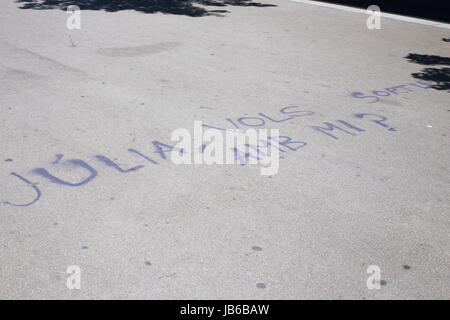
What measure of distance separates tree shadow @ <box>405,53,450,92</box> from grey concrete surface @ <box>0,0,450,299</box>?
0.10 m

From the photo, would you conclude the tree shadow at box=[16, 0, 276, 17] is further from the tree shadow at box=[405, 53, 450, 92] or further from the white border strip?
the tree shadow at box=[405, 53, 450, 92]

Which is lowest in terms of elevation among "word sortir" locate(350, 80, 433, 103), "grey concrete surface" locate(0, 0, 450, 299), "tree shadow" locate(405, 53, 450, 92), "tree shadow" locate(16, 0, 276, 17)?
"grey concrete surface" locate(0, 0, 450, 299)

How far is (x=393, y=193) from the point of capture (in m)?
4.48

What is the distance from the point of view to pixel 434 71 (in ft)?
28.9

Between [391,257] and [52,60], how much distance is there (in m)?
6.88

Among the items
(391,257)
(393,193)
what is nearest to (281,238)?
(391,257)

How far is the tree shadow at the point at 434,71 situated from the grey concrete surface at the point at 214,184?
104 millimetres

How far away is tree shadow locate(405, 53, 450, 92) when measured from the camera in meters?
8.07

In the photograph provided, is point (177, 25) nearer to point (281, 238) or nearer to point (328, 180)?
point (328, 180)

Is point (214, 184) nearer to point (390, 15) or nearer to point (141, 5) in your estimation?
point (141, 5)

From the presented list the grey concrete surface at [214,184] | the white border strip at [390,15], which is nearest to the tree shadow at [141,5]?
the white border strip at [390,15]

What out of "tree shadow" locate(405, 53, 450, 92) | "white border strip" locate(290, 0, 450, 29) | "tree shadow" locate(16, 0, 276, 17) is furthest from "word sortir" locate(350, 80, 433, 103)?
"tree shadow" locate(16, 0, 276, 17)

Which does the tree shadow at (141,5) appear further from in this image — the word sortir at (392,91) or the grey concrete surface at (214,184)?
the word sortir at (392,91)

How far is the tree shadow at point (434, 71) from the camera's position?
8070 millimetres
